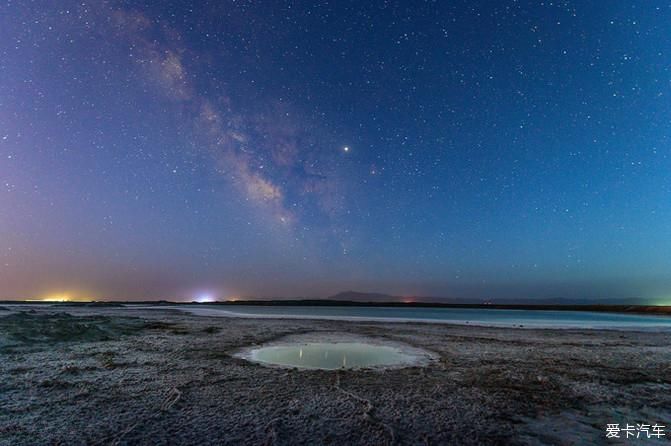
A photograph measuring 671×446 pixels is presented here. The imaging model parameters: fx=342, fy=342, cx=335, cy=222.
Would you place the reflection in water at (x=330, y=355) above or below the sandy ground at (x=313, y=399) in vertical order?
below

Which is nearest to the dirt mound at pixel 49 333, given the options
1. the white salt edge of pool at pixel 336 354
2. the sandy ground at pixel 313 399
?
the sandy ground at pixel 313 399

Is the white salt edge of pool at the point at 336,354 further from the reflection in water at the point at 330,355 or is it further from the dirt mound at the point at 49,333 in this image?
the dirt mound at the point at 49,333

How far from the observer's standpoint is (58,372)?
926 centimetres

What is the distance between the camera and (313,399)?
23.8 ft

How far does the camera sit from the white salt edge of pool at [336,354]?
11.1m

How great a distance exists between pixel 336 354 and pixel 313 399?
6.25 metres

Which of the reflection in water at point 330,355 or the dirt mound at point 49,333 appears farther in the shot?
the dirt mound at point 49,333

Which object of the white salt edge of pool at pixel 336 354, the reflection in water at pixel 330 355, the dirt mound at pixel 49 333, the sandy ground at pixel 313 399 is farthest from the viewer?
the dirt mound at pixel 49 333

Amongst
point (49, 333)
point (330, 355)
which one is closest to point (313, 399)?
point (330, 355)

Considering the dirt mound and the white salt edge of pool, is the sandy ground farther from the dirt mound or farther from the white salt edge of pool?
the dirt mound

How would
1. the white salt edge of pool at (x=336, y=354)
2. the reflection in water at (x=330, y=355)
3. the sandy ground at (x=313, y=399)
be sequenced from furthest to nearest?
1. the reflection in water at (x=330, y=355)
2. the white salt edge of pool at (x=336, y=354)
3. the sandy ground at (x=313, y=399)

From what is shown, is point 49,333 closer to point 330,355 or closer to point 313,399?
point 330,355

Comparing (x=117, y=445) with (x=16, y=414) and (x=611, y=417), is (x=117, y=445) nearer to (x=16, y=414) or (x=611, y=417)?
(x=16, y=414)

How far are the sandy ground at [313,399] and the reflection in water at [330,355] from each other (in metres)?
1.17
